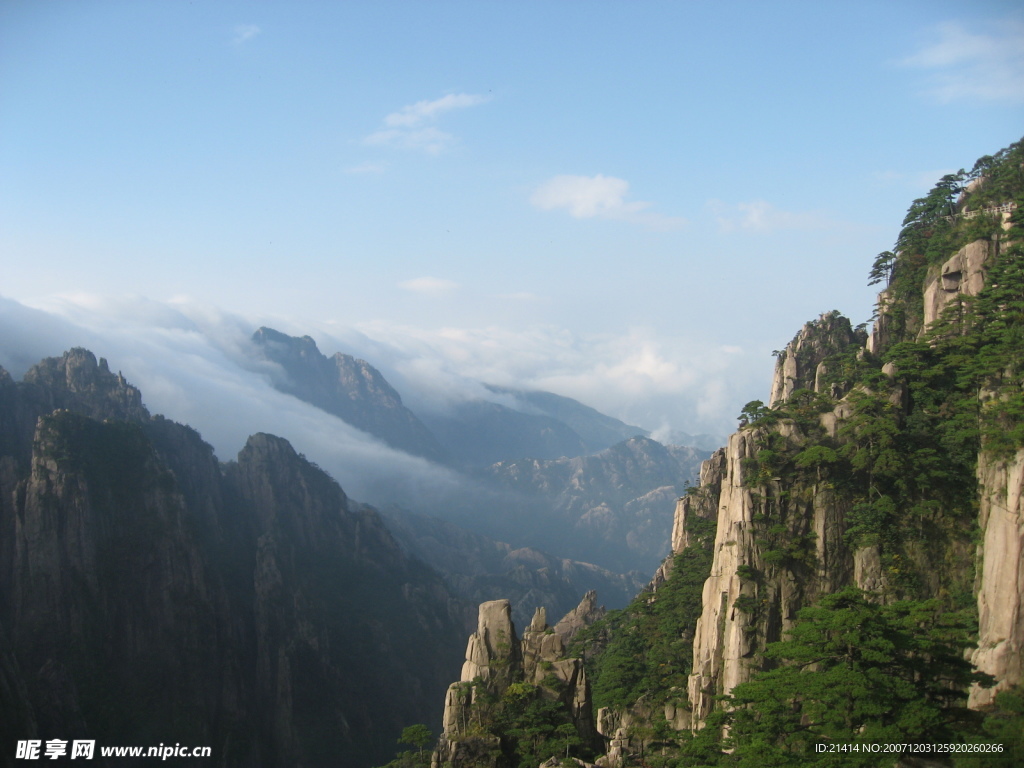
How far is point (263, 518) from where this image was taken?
16488cm

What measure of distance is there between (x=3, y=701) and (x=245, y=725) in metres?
40.2

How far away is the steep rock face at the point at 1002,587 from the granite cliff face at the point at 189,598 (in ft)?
299

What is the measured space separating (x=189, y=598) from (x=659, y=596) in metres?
73.6

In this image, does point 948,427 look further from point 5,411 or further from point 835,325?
point 5,411

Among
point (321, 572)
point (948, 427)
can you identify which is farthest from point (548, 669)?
point (321, 572)

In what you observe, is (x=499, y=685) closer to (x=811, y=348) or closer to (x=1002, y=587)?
(x=1002, y=587)

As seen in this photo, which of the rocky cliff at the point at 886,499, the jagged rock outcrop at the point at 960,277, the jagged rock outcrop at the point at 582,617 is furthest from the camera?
the jagged rock outcrop at the point at 582,617

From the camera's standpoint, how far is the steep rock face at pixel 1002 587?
52312 mm

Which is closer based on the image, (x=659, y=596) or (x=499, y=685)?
(x=499, y=685)

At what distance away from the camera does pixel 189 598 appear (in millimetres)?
129375

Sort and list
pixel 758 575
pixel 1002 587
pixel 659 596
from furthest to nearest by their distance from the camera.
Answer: pixel 659 596 → pixel 758 575 → pixel 1002 587

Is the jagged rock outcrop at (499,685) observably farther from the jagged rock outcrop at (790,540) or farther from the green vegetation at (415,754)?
the jagged rock outcrop at (790,540)

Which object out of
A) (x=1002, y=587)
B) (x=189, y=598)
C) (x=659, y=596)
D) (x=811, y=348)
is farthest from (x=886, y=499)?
(x=189, y=598)

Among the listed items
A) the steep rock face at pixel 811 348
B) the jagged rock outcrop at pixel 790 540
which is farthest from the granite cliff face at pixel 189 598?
the steep rock face at pixel 811 348
